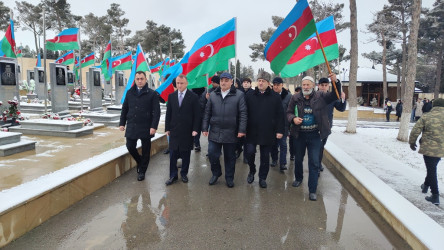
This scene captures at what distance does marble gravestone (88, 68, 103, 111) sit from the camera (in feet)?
44.2

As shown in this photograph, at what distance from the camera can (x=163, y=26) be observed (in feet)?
150

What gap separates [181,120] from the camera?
4.82 metres

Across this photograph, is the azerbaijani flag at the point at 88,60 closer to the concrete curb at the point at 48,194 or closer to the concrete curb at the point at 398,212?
the concrete curb at the point at 48,194

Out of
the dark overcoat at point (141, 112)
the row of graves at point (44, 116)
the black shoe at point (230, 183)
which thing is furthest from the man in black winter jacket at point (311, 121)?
the row of graves at point (44, 116)

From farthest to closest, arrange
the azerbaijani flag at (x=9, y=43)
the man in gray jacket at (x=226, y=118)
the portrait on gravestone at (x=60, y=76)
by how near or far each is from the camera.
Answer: the portrait on gravestone at (x=60, y=76) → the azerbaijani flag at (x=9, y=43) → the man in gray jacket at (x=226, y=118)

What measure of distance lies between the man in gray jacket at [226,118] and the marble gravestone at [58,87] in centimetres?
901

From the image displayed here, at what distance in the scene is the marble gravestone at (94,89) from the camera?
13484mm

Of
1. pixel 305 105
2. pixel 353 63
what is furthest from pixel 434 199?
pixel 353 63

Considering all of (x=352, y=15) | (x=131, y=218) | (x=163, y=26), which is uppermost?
(x=163, y=26)

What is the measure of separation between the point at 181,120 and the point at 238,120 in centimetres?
96

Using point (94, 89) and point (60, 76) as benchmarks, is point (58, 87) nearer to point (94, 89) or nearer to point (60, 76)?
point (60, 76)

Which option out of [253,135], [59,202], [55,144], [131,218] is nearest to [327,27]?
[253,135]

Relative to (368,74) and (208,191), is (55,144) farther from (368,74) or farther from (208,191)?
(368,74)

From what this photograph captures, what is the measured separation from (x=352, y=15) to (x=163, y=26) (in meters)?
38.3
